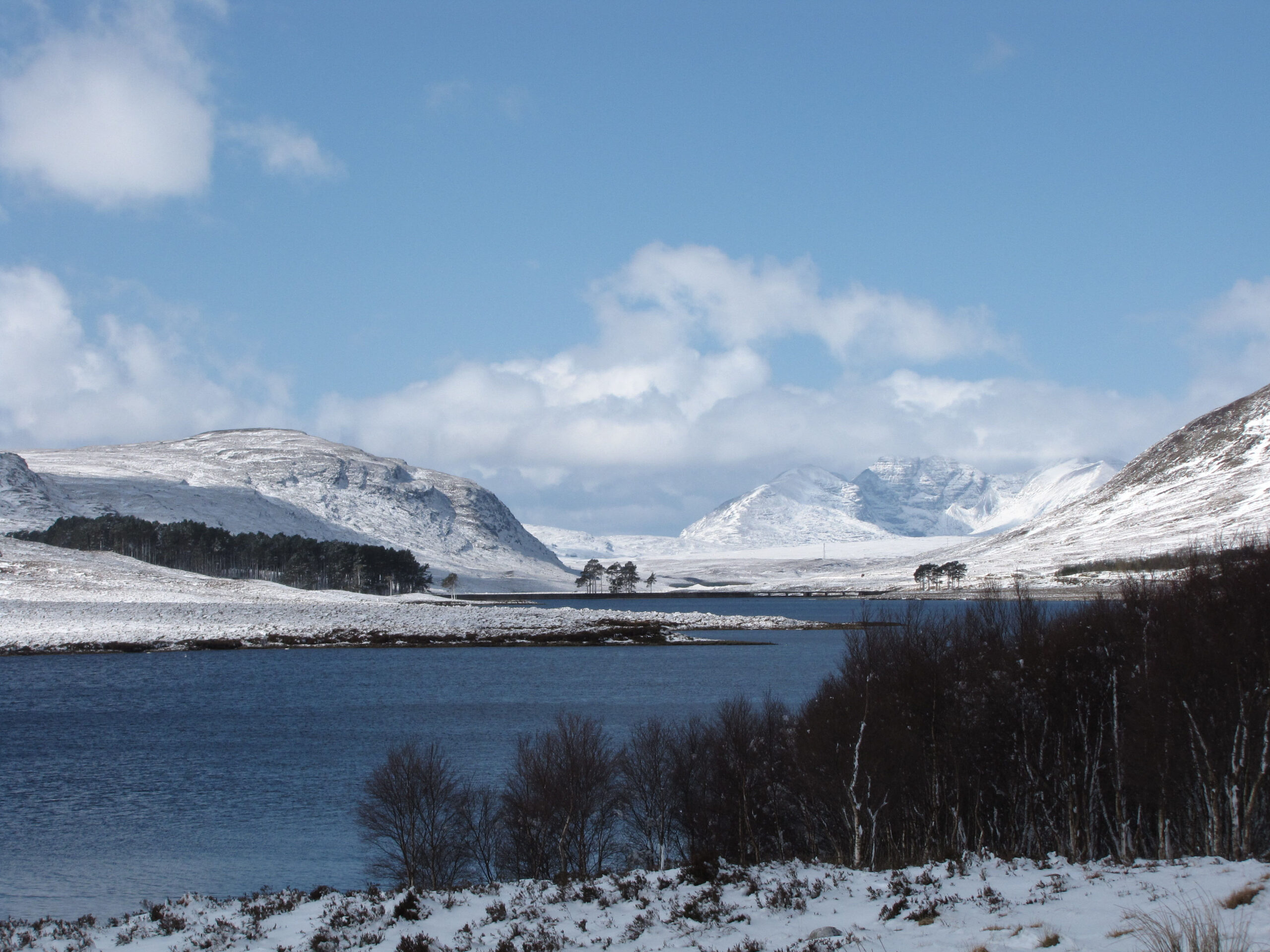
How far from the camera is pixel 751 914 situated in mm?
16438

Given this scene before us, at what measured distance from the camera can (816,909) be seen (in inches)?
647

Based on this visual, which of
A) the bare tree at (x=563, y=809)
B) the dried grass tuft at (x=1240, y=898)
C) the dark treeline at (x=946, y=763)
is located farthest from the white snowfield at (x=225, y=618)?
the dried grass tuft at (x=1240, y=898)

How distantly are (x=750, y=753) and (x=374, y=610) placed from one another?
386 ft

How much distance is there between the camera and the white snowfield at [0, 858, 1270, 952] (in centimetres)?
1359

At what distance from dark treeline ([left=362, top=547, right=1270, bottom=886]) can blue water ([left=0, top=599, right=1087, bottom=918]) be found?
5103 mm

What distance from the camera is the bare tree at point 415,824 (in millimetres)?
27375

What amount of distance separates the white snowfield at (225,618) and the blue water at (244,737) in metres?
8.51

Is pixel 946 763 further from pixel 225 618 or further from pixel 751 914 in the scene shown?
pixel 225 618

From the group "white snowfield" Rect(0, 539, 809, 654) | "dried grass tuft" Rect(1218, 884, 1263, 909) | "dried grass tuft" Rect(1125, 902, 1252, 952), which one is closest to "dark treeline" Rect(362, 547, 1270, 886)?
"dried grass tuft" Rect(1218, 884, 1263, 909)

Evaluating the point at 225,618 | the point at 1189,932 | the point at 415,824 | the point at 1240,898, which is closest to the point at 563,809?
the point at 415,824

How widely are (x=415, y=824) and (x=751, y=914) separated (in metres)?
14.3

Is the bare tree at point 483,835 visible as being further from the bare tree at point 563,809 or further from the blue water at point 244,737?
the blue water at point 244,737

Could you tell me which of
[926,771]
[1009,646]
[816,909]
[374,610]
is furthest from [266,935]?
[374,610]

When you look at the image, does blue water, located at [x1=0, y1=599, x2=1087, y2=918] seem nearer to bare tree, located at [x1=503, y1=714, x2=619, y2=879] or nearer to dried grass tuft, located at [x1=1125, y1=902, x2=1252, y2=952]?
bare tree, located at [x1=503, y1=714, x2=619, y2=879]
